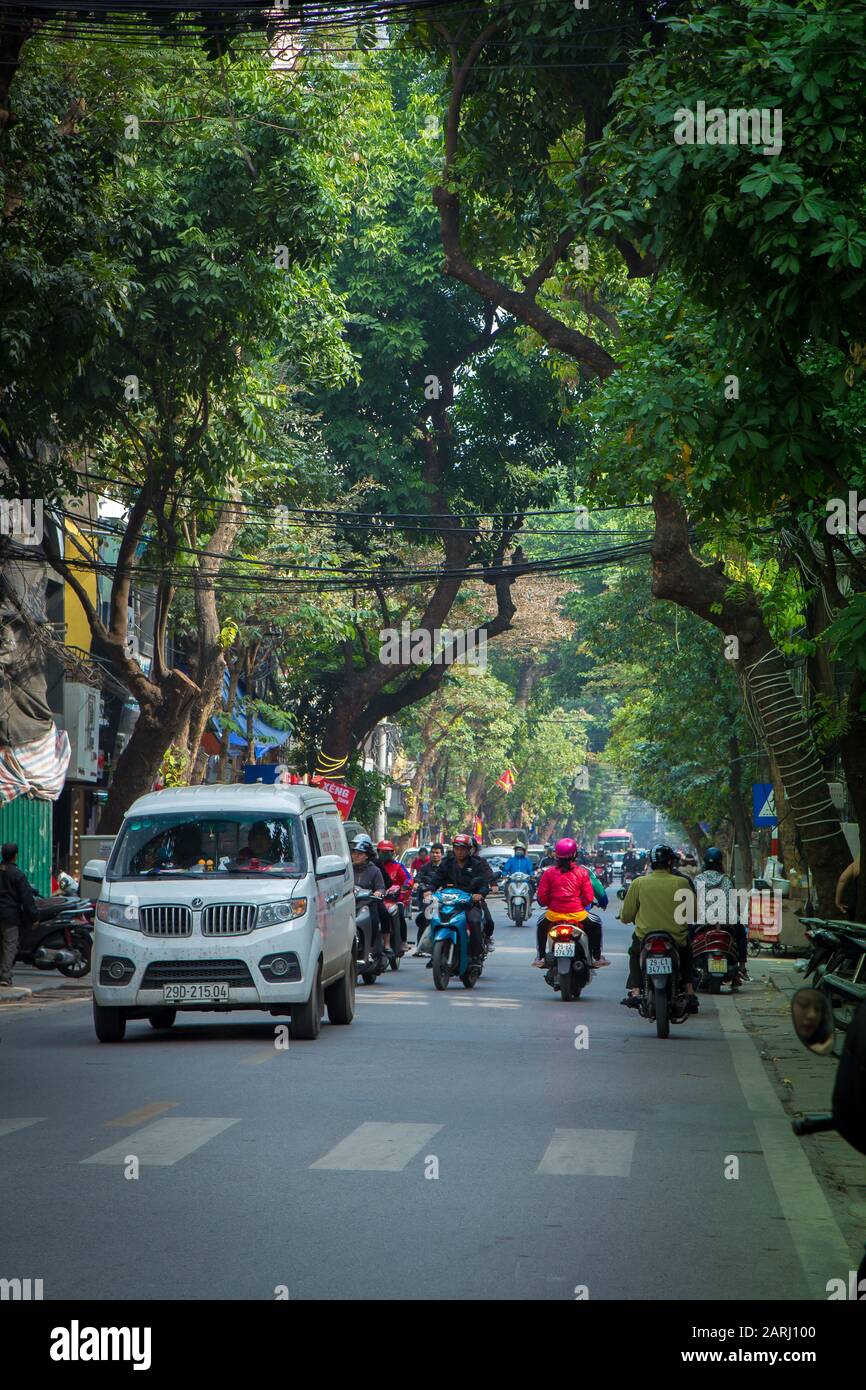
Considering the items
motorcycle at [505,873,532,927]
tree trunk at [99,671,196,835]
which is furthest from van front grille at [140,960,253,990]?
motorcycle at [505,873,532,927]

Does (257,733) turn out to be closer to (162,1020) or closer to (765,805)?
(765,805)

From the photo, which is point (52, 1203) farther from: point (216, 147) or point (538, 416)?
point (538, 416)

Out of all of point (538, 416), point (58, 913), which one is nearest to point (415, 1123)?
point (58, 913)

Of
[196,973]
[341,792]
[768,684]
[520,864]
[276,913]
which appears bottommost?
[520,864]

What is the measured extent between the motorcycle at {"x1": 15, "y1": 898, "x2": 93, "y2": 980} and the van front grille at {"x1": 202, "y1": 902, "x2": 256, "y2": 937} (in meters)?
7.74

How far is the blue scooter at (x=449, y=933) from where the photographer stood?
2016cm

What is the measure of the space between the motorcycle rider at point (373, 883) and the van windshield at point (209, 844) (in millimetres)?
6650

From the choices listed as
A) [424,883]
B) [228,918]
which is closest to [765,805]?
[424,883]

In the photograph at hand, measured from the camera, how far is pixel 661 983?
15148mm

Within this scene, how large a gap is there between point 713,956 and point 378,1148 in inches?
471

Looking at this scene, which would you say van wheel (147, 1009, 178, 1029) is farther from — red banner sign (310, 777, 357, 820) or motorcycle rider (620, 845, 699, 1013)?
red banner sign (310, 777, 357, 820)

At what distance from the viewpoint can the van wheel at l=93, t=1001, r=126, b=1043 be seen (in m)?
13.9

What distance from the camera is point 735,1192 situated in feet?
26.2
